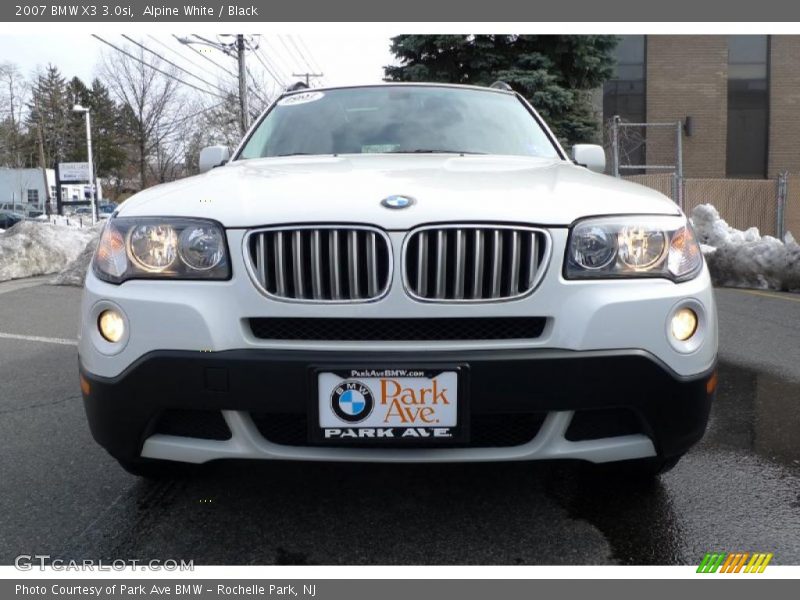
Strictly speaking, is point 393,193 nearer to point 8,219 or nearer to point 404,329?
point 404,329

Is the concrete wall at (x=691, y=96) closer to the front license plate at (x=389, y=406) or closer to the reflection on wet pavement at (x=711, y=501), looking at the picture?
the reflection on wet pavement at (x=711, y=501)

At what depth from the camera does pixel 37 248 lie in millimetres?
10281

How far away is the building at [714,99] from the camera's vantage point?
2259 centimetres

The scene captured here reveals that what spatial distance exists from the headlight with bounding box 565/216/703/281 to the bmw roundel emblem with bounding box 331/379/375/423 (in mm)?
687

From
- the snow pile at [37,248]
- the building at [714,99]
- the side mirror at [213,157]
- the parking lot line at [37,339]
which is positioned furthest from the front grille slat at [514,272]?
the building at [714,99]

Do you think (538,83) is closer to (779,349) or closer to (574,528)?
(779,349)

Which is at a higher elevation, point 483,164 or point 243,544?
point 483,164

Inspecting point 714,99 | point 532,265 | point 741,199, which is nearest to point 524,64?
point 741,199

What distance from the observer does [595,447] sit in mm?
2164

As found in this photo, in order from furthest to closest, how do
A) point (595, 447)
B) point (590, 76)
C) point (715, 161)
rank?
point (715, 161) → point (590, 76) → point (595, 447)

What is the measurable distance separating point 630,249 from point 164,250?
1436 mm

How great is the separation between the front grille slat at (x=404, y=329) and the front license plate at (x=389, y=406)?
0.42ft
